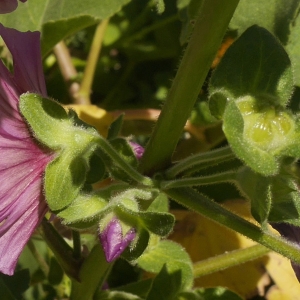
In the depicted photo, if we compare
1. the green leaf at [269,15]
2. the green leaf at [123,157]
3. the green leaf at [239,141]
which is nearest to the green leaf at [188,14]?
the green leaf at [269,15]

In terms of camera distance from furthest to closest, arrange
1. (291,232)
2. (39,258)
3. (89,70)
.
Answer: (89,70), (39,258), (291,232)

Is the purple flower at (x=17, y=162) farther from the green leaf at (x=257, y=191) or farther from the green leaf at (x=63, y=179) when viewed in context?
the green leaf at (x=257, y=191)

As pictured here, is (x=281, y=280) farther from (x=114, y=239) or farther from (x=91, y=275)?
(x=114, y=239)

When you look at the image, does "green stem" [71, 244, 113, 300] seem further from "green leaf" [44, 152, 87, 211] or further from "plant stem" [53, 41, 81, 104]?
"plant stem" [53, 41, 81, 104]

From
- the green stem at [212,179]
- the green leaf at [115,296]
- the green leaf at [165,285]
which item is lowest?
the green leaf at [115,296]

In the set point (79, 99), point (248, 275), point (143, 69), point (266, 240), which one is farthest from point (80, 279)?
point (143, 69)

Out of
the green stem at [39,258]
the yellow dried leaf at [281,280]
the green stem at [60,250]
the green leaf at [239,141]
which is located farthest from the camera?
the yellow dried leaf at [281,280]

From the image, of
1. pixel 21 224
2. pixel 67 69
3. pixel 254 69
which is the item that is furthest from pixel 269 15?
pixel 67 69
